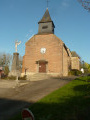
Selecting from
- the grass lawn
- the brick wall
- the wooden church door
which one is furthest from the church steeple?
the grass lawn

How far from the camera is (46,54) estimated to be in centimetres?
2703

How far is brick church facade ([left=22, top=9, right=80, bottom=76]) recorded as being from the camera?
25.7 metres

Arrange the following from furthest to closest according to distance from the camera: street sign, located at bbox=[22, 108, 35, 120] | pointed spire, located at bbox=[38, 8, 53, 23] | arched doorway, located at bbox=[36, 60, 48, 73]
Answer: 1. pointed spire, located at bbox=[38, 8, 53, 23]
2. arched doorway, located at bbox=[36, 60, 48, 73]
3. street sign, located at bbox=[22, 108, 35, 120]

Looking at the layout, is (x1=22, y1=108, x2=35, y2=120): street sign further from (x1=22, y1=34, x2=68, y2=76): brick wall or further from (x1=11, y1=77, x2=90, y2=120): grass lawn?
(x1=22, y1=34, x2=68, y2=76): brick wall

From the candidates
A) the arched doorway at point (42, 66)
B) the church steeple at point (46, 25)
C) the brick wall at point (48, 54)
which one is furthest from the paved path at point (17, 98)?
the church steeple at point (46, 25)

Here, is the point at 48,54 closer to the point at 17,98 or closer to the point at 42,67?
the point at 42,67

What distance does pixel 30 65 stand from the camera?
2709cm

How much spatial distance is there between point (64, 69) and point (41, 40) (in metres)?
8.54

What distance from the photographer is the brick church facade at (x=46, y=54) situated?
25703 millimetres

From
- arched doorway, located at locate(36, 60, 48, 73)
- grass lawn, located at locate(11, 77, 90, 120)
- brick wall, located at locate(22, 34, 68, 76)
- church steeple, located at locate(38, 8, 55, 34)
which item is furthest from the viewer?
church steeple, located at locate(38, 8, 55, 34)

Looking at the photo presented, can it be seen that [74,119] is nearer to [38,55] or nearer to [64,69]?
[64,69]

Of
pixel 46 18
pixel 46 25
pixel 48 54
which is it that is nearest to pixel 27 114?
pixel 48 54

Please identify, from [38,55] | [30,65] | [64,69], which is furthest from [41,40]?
[64,69]

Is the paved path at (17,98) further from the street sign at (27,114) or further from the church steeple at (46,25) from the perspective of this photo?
the church steeple at (46,25)
